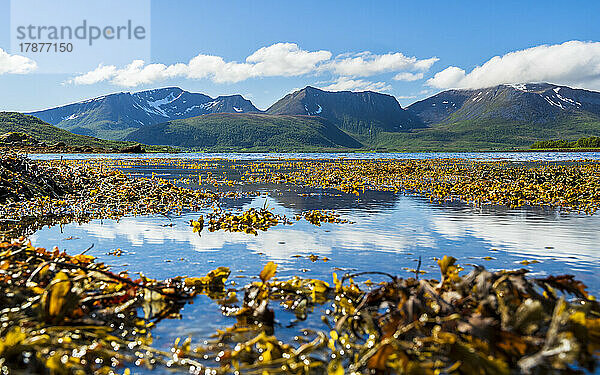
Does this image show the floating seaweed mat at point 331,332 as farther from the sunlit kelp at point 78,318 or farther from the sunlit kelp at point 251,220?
the sunlit kelp at point 251,220

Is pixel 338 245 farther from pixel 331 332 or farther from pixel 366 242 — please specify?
pixel 331 332

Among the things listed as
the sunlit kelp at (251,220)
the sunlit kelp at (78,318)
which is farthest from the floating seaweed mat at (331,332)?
the sunlit kelp at (251,220)

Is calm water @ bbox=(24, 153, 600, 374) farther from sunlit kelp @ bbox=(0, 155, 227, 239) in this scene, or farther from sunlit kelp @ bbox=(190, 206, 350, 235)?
sunlit kelp @ bbox=(0, 155, 227, 239)

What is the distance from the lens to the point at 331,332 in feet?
11.8

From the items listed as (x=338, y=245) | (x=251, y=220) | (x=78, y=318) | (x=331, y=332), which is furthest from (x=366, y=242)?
(x=78, y=318)

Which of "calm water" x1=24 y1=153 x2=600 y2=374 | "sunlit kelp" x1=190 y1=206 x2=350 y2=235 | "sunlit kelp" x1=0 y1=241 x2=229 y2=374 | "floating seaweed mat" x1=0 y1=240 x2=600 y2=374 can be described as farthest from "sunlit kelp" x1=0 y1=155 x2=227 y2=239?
"floating seaweed mat" x1=0 y1=240 x2=600 y2=374

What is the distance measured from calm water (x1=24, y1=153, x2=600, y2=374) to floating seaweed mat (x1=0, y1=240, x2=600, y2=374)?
0.28 meters

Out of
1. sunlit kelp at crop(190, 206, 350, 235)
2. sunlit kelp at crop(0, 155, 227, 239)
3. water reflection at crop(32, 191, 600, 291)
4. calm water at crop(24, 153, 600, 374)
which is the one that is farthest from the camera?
sunlit kelp at crop(0, 155, 227, 239)

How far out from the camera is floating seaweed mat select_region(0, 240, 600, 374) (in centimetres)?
291

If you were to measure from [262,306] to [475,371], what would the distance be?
195 cm

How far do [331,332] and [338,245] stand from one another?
13.7ft

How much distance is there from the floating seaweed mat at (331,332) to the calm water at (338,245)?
0.93 feet

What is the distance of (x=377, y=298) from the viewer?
4.08m

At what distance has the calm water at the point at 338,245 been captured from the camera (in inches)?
230
